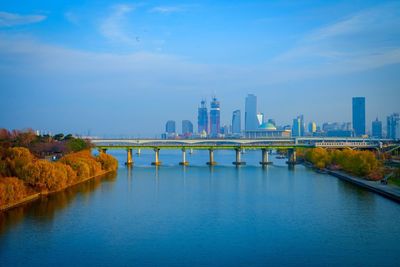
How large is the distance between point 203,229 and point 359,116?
111 metres

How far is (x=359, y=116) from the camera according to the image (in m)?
115

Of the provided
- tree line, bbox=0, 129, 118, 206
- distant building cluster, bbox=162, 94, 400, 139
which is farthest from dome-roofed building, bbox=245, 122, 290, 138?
tree line, bbox=0, 129, 118, 206

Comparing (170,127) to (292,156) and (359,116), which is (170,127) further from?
(292,156)

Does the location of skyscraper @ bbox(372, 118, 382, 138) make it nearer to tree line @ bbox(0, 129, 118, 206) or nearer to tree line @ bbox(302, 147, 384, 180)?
tree line @ bbox(302, 147, 384, 180)

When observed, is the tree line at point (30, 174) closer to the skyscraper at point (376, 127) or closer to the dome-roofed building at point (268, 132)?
the dome-roofed building at point (268, 132)

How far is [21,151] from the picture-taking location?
18.5 metres

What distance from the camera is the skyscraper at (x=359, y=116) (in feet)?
379

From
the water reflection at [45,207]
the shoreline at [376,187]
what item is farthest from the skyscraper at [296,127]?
the water reflection at [45,207]

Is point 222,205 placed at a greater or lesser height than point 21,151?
lesser

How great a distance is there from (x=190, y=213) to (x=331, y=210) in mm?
4232

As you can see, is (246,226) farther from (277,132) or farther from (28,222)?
(277,132)

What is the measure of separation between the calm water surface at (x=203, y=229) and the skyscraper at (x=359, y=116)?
10187 cm

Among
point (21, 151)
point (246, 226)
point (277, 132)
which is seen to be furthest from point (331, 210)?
point (277, 132)

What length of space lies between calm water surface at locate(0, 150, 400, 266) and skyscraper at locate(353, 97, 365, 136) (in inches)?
4011
